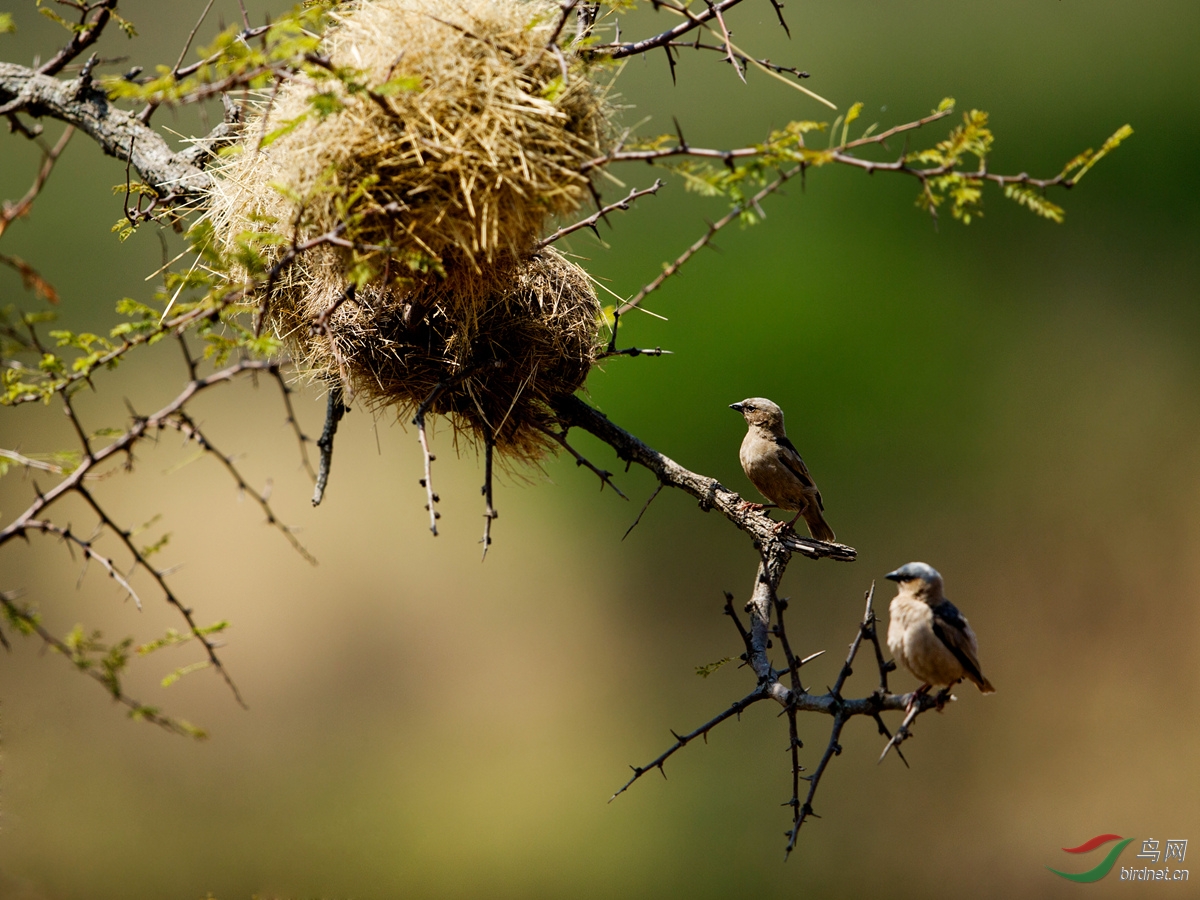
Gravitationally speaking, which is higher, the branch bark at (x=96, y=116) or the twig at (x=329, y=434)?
the branch bark at (x=96, y=116)

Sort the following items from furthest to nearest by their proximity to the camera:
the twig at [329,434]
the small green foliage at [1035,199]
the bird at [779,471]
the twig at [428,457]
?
the bird at [779,471] < the twig at [329,434] < the twig at [428,457] < the small green foliage at [1035,199]

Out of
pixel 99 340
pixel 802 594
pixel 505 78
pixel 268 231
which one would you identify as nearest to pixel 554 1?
pixel 505 78

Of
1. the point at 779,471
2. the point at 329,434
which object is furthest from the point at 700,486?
the point at 329,434

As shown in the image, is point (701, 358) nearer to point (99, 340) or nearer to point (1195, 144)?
point (1195, 144)

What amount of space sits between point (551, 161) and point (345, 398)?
0.95 m

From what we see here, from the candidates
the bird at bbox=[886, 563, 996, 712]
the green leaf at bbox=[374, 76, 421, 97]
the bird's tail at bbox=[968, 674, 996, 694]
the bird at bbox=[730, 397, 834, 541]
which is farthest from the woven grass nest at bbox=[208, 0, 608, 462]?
the bird's tail at bbox=[968, 674, 996, 694]

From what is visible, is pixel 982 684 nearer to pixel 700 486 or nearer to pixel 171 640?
pixel 700 486

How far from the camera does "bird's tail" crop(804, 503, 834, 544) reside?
2.92 metres

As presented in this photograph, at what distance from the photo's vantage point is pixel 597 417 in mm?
2617

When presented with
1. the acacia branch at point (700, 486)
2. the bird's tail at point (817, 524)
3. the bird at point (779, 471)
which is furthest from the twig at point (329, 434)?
the bird's tail at point (817, 524)

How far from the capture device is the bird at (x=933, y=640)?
2064mm

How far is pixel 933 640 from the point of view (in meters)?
2.09

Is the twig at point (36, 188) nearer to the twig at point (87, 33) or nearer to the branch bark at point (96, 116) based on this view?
the twig at point (87, 33)

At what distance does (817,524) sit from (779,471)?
0.28m
